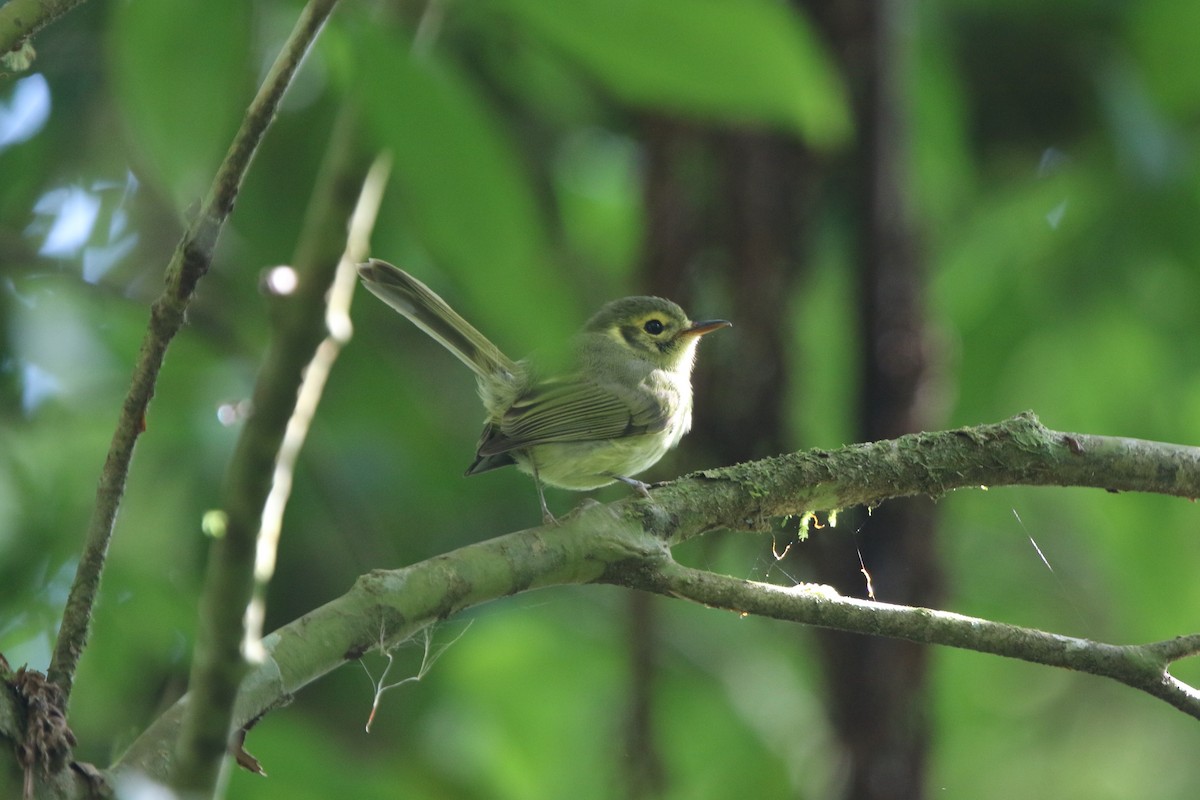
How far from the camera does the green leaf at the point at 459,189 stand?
1844mm

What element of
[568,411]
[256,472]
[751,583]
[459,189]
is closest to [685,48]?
[459,189]

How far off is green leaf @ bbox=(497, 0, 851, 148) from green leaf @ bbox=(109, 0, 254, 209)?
67 cm

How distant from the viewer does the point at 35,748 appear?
1.86 m

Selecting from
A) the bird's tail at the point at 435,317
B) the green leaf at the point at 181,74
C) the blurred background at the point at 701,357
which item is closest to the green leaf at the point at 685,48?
the blurred background at the point at 701,357

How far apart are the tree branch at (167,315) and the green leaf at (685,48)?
1.92 feet

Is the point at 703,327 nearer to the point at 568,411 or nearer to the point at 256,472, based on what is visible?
the point at 568,411

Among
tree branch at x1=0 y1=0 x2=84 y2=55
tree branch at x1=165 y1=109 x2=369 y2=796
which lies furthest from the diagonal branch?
tree branch at x1=0 y1=0 x2=84 y2=55

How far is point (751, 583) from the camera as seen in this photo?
234 cm

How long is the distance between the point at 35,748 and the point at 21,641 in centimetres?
207

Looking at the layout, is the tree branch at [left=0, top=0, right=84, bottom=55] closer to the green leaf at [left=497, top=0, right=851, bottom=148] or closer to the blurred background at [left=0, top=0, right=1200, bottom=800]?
the blurred background at [left=0, top=0, right=1200, bottom=800]

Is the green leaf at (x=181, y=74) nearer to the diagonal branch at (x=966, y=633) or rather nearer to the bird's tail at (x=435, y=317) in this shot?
the bird's tail at (x=435, y=317)

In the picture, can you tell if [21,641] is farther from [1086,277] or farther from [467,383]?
[1086,277]

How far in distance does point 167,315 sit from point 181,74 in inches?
35.6

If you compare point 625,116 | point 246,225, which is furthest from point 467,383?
point 246,225
